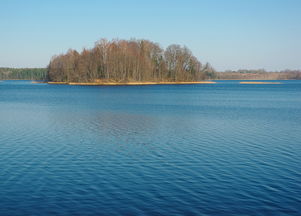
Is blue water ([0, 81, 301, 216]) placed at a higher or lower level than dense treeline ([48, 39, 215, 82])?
lower

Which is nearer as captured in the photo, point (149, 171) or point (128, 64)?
point (149, 171)

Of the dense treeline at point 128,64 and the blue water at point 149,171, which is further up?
the dense treeline at point 128,64

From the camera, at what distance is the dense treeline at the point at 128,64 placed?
353 feet

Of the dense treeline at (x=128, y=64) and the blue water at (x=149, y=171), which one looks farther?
the dense treeline at (x=128, y=64)

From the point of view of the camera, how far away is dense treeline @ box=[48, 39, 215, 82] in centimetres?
10757

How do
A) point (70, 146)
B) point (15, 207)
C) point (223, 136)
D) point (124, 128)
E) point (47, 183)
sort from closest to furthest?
point (15, 207) < point (47, 183) < point (70, 146) < point (223, 136) < point (124, 128)

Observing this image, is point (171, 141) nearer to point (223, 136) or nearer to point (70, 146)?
point (223, 136)

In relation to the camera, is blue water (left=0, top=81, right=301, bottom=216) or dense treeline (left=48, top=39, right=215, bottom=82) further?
dense treeline (left=48, top=39, right=215, bottom=82)

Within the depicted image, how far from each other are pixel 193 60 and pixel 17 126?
110344 millimetres

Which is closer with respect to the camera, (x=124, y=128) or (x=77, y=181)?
(x=77, y=181)

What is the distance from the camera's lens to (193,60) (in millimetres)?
129375

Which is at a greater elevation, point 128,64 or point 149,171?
point 128,64

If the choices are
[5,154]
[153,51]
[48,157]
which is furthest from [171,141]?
[153,51]

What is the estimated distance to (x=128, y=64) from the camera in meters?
108
